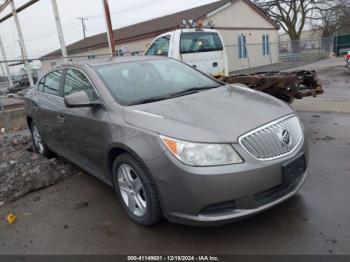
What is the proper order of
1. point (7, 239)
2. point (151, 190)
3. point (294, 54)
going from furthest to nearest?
point (294, 54), point (7, 239), point (151, 190)

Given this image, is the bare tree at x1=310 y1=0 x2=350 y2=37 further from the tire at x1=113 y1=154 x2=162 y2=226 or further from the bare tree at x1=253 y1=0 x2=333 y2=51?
the tire at x1=113 y1=154 x2=162 y2=226

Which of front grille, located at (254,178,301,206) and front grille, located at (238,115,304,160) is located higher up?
front grille, located at (238,115,304,160)

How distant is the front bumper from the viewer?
2594 millimetres

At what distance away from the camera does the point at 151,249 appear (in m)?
2.95

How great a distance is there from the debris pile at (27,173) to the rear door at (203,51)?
4774 mm

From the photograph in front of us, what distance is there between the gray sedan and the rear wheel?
156cm

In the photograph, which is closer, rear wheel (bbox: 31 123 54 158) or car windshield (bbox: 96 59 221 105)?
car windshield (bbox: 96 59 221 105)

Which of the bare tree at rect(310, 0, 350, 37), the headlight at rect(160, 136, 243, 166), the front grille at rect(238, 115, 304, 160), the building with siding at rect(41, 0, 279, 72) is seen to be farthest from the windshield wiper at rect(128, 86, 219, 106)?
the bare tree at rect(310, 0, 350, 37)

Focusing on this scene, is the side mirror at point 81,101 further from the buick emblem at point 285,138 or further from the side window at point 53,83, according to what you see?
the buick emblem at point 285,138

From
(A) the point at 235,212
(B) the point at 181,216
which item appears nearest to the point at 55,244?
(B) the point at 181,216

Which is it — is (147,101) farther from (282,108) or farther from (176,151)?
(282,108)

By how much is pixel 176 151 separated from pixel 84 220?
158 cm

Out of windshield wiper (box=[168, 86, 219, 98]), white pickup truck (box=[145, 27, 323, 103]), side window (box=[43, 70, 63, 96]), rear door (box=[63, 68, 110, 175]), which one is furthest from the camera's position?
white pickup truck (box=[145, 27, 323, 103])

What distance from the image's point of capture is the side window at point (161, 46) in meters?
9.08
